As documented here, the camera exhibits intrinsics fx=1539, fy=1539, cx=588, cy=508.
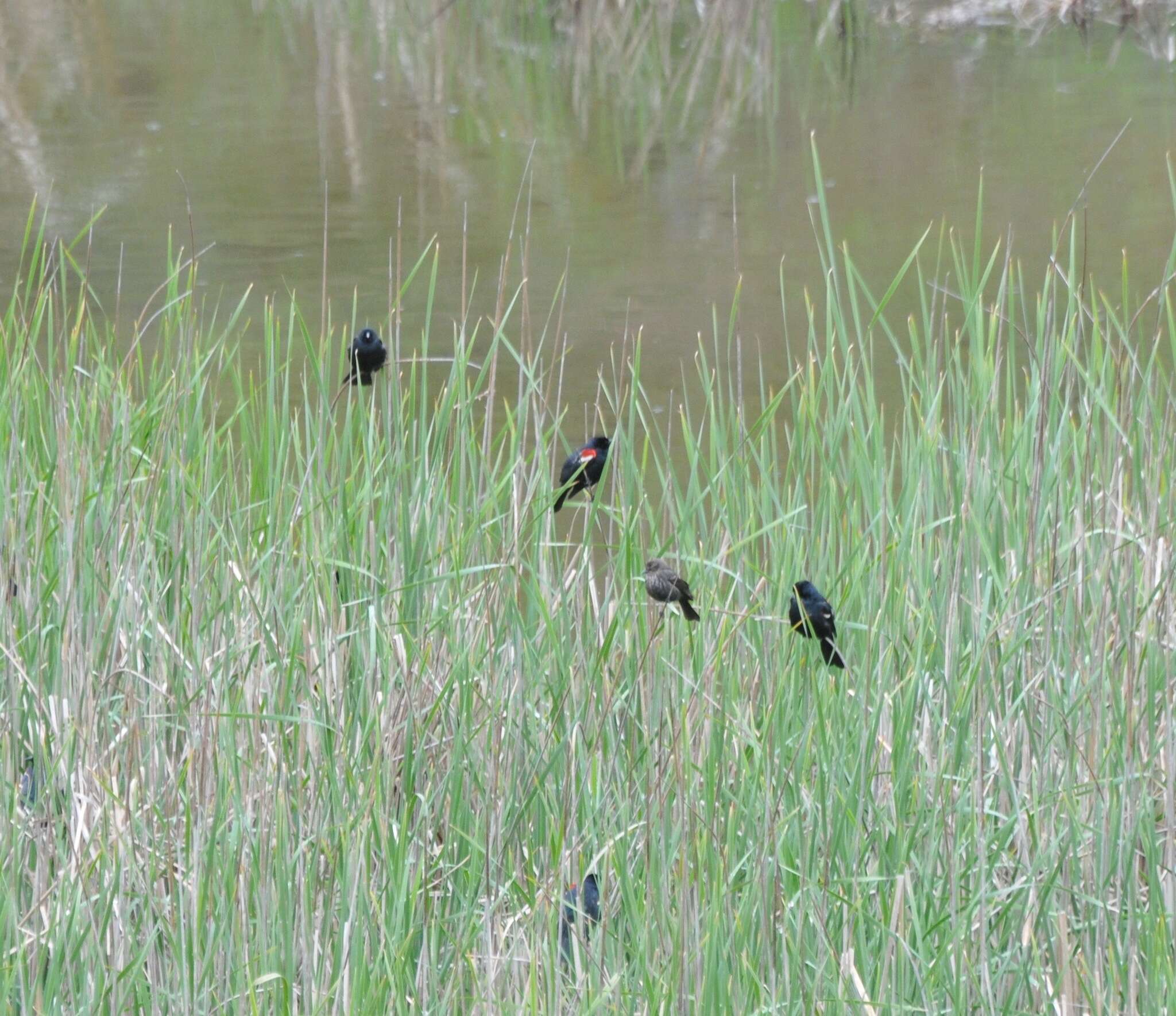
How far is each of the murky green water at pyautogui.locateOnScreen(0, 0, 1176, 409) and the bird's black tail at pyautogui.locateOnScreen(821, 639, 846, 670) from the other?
299 centimetres

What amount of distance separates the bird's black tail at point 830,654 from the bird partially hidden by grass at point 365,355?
2.07ft

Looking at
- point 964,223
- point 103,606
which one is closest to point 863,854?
point 103,606

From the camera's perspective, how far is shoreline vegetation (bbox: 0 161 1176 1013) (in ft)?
Result: 4.76

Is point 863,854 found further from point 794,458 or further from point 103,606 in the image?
point 103,606

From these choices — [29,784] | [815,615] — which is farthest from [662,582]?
[29,784]

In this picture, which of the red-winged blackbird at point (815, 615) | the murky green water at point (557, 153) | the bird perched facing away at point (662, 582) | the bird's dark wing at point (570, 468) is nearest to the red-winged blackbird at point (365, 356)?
the bird's dark wing at point (570, 468)

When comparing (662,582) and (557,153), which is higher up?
(662,582)

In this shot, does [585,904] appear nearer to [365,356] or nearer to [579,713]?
[579,713]

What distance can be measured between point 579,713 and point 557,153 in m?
5.29

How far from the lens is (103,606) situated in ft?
6.55

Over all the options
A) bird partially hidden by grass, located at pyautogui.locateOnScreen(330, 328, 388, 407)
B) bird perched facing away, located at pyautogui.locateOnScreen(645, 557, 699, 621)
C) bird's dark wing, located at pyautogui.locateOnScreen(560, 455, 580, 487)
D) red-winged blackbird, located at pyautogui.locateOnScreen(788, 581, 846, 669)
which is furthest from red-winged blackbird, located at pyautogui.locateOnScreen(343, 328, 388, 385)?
red-winged blackbird, located at pyautogui.locateOnScreen(788, 581, 846, 669)

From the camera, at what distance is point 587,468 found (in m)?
1.67

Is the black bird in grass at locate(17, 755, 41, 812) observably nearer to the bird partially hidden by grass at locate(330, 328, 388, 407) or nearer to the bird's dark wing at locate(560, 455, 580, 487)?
the bird partially hidden by grass at locate(330, 328, 388, 407)

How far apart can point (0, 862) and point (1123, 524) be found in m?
1.48
